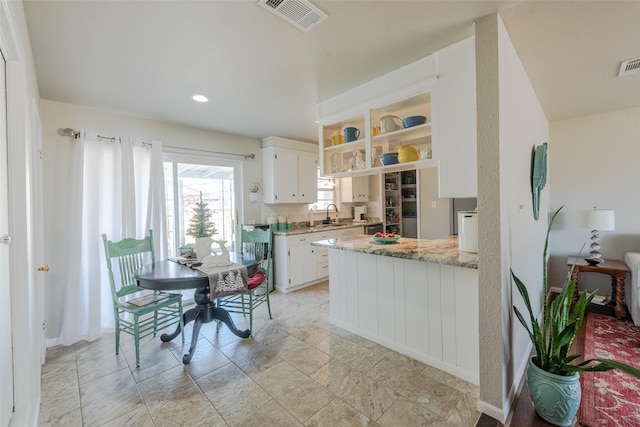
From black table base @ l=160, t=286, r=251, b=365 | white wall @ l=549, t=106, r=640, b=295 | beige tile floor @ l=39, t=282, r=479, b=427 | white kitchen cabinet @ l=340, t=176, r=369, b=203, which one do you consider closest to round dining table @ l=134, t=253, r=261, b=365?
black table base @ l=160, t=286, r=251, b=365

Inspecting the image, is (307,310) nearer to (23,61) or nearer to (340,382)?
(340,382)

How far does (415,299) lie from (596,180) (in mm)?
3163

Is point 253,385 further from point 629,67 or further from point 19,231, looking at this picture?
point 629,67

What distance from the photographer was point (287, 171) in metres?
4.38

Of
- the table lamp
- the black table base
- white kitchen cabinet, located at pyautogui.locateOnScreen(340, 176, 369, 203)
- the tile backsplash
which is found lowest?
the black table base

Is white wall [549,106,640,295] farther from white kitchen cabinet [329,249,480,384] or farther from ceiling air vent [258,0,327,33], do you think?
ceiling air vent [258,0,327,33]

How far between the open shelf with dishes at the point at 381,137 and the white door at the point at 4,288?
2.24 m

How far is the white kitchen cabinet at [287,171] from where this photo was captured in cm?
426

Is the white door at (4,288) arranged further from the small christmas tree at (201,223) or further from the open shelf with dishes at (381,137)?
the open shelf with dishes at (381,137)

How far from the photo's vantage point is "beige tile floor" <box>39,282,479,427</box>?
1.69m

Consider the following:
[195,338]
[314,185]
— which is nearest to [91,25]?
[195,338]

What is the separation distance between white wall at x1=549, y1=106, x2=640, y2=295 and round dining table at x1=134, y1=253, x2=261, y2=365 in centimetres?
398

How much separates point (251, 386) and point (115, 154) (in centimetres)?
269

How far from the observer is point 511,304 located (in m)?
1.79
